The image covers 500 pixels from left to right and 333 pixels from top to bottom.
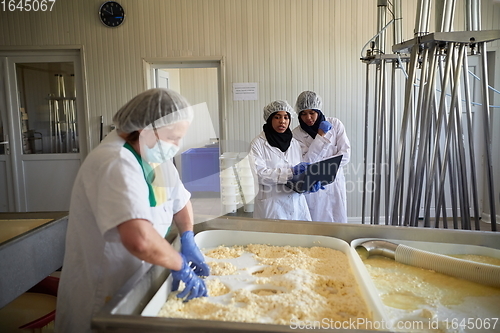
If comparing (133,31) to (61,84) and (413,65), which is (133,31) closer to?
(61,84)

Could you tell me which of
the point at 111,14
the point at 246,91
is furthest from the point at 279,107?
the point at 111,14

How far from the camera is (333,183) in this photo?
8.54 feet

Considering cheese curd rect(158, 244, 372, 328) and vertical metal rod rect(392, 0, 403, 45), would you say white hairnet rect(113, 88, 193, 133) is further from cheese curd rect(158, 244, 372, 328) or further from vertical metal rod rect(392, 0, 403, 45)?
vertical metal rod rect(392, 0, 403, 45)

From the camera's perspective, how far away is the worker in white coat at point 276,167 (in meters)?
2.27

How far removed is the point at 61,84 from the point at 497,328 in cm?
406

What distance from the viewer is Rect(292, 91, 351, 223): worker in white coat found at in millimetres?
2590

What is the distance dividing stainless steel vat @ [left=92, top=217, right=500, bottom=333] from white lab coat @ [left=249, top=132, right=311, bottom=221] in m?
0.75

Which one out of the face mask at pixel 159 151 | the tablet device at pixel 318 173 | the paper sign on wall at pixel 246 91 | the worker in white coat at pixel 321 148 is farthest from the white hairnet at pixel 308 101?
the face mask at pixel 159 151

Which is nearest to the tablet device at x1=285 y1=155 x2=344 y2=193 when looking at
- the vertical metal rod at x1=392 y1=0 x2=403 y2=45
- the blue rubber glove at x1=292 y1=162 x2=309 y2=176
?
the blue rubber glove at x1=292 y1=162 x2=309 y2=176

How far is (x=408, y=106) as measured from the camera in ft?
5.91

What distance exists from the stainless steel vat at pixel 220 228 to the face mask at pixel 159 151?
0.31m

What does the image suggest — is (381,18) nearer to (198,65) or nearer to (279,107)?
(279,107)

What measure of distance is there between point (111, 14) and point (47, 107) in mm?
1178

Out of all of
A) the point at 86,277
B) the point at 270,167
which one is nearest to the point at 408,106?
the point at 270,167
